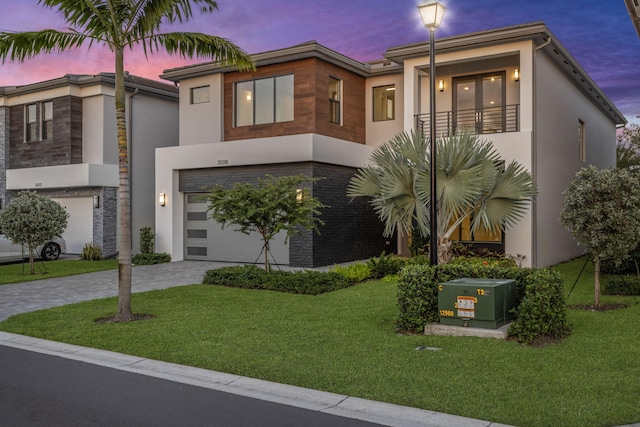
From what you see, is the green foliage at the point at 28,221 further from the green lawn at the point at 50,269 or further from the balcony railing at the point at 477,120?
the balcony railing at the point at 477,120

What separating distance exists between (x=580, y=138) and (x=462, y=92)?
22.4 feet

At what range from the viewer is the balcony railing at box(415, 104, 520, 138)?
18469 millimetres

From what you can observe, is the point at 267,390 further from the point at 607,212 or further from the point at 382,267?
the point at 382,267

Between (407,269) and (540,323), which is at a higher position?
(407,269)

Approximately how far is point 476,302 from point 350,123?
42.5ft

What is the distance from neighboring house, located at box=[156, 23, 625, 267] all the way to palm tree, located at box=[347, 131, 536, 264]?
2661 millimetres

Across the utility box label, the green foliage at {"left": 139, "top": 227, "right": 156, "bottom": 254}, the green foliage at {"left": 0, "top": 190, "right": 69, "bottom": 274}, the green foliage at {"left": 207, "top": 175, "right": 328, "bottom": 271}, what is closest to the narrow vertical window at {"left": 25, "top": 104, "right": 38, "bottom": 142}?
the green foliage at {"left": 139, "top": 227, "right": 156, "bottom": 254}

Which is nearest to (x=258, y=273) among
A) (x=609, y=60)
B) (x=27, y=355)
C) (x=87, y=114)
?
(x=27, y=355)

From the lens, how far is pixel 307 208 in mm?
14297

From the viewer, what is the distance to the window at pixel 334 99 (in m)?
19.5

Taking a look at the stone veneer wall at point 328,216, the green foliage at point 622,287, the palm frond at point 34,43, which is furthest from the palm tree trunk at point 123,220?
the green foliage at point 622,287

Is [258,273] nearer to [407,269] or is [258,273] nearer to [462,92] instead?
[407,269]

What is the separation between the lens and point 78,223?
24.0 meters

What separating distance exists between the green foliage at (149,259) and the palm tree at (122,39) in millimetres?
9880
